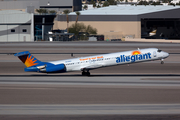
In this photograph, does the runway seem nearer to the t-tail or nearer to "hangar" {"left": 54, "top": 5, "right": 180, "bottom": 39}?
the t-tail

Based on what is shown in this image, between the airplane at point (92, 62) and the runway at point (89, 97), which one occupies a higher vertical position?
the airplane at point (92, 62)

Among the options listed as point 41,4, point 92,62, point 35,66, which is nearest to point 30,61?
point 35,66

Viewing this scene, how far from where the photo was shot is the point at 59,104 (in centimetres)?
2555

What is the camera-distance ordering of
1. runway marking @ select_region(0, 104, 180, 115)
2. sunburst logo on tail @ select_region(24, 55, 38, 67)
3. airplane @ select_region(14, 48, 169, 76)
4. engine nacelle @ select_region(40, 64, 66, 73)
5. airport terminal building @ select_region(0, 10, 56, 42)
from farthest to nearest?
airport terminal building @ select_region(0, 10, 56, 42)
airplane @ select_region(14, 48, 169, 76)
engine nacelle @ select_region(40, 64, 66, 73)
sunburst logo on tail @ select_region(24, 55, 38, 67)
runway marking @ select_region(0, 104, 180, 115)

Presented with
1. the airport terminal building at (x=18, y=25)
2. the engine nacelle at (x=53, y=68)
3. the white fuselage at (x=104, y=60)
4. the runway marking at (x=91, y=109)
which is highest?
the airport terminal building at (x=18, y=25)

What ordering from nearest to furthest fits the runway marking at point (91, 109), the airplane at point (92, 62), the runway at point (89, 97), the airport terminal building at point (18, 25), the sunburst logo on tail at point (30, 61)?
the runway at point (89, 97), the runway marking at point (91, 109), the sunburst logo on tail at point (30, 61), the airplane at point (92, 62), the airport terminal building at point (18, 25)

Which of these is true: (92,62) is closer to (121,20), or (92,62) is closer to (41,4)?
(121,20)

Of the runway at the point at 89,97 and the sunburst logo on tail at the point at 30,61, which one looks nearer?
the runway at the point at 89,97

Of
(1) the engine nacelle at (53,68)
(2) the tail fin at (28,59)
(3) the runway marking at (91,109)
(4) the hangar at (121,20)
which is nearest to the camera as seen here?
(3) the runway marking at (91,109)

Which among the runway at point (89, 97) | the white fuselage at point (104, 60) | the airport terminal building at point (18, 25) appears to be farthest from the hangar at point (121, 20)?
the runway at point (89, 97)

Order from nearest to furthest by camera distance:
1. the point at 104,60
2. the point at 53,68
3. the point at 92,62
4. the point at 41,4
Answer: the point at 53,68
the point at 104,60
the point at 92,62
the point at 41,4

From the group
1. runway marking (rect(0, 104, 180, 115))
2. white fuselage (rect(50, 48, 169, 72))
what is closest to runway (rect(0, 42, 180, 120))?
runway marking (rect(0, 104, 180, 115))

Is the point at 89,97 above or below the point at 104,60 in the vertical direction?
below

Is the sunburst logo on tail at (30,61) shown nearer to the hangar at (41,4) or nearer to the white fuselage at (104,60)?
the white fuselage at (104,60)
